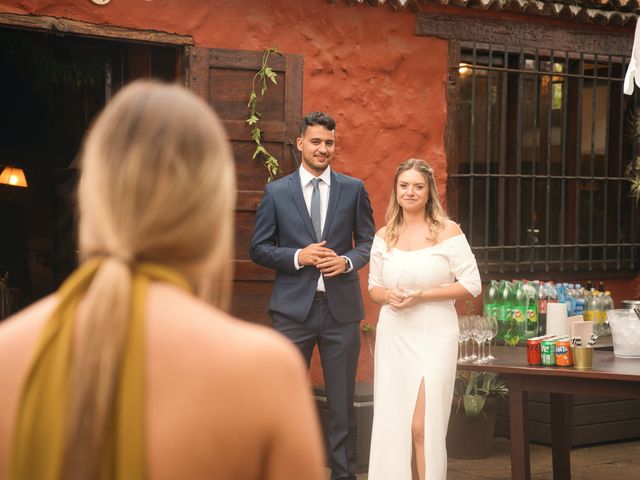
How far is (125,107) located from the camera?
1.58 meters

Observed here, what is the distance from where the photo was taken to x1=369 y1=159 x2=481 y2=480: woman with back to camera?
5887 mm

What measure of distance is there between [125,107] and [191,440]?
1.64 ft

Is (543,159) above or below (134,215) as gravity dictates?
above

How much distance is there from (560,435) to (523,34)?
12.1 feet

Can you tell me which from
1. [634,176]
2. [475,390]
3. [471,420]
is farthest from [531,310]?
[634,176]

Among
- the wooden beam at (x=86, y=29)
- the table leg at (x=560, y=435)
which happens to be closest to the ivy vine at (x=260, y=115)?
the wooden beam at (x=86, y=29)

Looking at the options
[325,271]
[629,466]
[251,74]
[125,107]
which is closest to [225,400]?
[125,107]

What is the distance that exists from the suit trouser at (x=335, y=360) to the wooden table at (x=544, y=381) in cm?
91

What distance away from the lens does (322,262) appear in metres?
6.40

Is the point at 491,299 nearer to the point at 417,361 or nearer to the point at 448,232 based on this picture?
the point at 448,232

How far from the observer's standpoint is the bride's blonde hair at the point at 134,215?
1.44 metres

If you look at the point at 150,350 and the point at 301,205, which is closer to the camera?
the point at 150,350

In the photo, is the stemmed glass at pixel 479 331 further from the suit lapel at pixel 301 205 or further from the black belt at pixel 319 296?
the suit lapel at pixel 301 205

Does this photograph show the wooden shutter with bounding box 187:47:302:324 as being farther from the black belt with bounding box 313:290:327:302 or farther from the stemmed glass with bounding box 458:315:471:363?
the stemmed glass with bounding box 458:315:471:363
